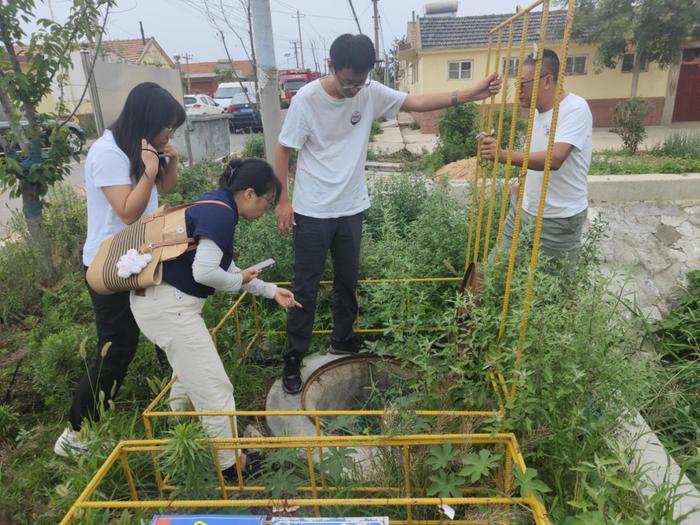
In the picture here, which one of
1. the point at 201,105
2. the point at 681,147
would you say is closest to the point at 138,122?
the point at 681,147

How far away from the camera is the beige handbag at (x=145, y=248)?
1.99 meters

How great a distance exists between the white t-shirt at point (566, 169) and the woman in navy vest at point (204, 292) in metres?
1.51

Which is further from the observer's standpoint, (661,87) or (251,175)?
(661,87)

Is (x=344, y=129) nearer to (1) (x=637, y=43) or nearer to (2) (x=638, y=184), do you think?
(2) (x=638, y=184)

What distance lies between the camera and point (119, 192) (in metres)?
2.13

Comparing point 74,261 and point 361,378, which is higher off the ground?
point 74,261

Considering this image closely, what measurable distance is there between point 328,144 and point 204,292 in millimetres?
1104

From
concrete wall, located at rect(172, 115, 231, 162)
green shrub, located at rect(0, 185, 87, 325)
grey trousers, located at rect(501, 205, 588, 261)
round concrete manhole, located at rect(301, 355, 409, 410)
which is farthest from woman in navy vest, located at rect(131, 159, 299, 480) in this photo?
concrete wall, located at rect(172, 115, 231, 162)

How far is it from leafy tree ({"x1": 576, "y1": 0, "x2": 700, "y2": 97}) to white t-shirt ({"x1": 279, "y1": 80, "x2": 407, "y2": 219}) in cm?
1461

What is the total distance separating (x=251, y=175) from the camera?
2150 millimetres

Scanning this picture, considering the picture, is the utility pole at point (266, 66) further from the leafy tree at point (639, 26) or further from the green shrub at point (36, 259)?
the leafy tree at point (639, 26)

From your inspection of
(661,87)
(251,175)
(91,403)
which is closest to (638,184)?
(251,175)

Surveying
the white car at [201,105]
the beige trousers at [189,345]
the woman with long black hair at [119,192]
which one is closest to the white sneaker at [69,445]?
the woman with long black hair at [119,192]

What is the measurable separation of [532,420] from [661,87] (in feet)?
62.7
